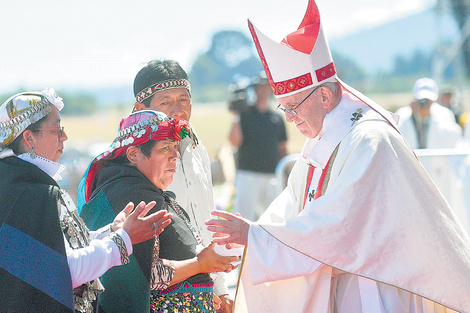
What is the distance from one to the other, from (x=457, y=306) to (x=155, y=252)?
1.41m

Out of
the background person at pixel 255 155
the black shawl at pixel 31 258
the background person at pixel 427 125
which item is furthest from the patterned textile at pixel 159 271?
the background person at pixel 427 125

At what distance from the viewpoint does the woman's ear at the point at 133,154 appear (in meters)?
3.24

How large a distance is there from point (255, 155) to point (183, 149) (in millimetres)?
4373

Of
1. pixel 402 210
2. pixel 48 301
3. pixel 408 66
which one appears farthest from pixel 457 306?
pixel 408 66

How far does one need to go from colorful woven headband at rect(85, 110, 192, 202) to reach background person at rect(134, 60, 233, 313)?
1.81ft

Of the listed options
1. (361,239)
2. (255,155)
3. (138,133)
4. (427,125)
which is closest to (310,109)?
(361,239)

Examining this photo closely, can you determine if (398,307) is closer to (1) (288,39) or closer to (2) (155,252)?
(2) (155,252)

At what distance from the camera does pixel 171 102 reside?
13.0 ft

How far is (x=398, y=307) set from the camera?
10.2ft

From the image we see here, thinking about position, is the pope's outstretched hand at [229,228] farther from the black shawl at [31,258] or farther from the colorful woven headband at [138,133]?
the black shawl at [31,258]

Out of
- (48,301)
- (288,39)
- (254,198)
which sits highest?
(288,39)

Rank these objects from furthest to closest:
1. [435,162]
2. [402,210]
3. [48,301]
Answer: [435,162]
[402,210]
[48,301]

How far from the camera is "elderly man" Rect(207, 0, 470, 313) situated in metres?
2.97

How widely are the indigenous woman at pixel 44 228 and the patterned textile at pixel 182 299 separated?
35 centimetres
